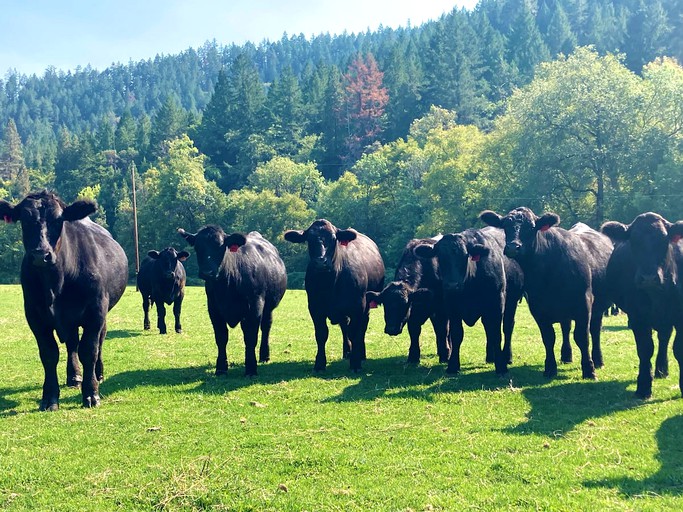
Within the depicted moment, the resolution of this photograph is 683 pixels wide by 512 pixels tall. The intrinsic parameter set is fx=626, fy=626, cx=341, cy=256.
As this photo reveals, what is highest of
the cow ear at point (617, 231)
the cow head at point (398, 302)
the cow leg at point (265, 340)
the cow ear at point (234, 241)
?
the cow ear at point (234, 241)

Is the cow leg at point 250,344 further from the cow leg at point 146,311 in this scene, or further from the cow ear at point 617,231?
the cow leg at point 146,311

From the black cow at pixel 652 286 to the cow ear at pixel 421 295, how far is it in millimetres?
3464

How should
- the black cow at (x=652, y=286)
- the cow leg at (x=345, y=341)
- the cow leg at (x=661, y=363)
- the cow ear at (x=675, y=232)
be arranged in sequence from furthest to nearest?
the cow leg at (x=345, y=341), the cow leg at (x=661, y=363), the cow ear at (x=675, y=232), the black cow at (x=652, y=286)

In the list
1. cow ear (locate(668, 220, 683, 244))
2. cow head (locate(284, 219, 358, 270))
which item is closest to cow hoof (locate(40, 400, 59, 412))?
cow head (locate(284, 219, 358, 270))

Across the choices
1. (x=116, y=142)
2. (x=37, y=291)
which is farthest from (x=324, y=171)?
(x=37, y=291)

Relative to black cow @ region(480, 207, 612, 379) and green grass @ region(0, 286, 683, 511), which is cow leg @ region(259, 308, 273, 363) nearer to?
green grass @ region(0, 286, 683, 511)

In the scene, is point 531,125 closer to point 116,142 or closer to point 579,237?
point 579,237

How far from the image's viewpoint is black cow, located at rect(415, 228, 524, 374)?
1152 cm

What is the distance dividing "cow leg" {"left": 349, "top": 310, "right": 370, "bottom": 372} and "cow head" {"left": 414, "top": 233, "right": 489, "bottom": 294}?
1.83 meters

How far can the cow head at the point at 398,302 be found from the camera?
11.6 m

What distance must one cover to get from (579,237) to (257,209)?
61.9 meters

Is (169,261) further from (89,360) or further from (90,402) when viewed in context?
(90,402)

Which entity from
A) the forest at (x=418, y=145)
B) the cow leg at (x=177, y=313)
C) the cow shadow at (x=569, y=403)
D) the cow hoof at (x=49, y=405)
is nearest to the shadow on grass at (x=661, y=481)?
the cow shadow at (x=569, y=403)

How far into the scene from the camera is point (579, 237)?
41.5 ft
